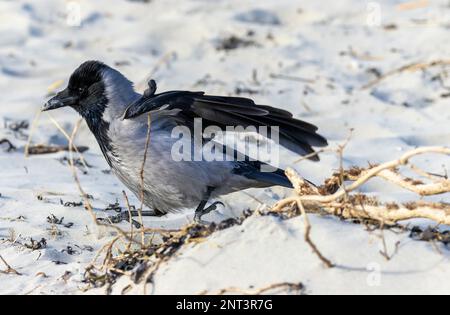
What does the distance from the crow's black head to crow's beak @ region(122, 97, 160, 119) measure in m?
0.32

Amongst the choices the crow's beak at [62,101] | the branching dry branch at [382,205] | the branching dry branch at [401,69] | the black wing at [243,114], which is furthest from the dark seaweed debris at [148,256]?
the branching dry branch at [401,69]

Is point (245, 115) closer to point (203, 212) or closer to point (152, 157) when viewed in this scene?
point (152, 157)

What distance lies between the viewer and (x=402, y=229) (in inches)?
141

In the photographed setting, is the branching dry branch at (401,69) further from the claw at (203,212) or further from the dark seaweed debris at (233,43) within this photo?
the claw at (203,212)

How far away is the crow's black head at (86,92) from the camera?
17.0 feet

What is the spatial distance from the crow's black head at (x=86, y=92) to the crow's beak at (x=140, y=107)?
12.4 inches

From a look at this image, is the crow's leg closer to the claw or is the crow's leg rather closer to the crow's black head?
the claw

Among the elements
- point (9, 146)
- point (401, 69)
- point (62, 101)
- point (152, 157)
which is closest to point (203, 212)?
point (152, 157)

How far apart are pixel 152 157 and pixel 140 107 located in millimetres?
299

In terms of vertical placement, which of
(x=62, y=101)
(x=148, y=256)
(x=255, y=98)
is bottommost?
(x=255, y=98)

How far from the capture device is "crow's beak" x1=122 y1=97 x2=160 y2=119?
4719 millimetres

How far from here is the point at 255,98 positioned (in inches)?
288

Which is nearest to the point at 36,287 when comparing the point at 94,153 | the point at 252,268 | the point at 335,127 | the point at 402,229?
the point at 252,268

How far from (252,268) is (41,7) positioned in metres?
7.28
